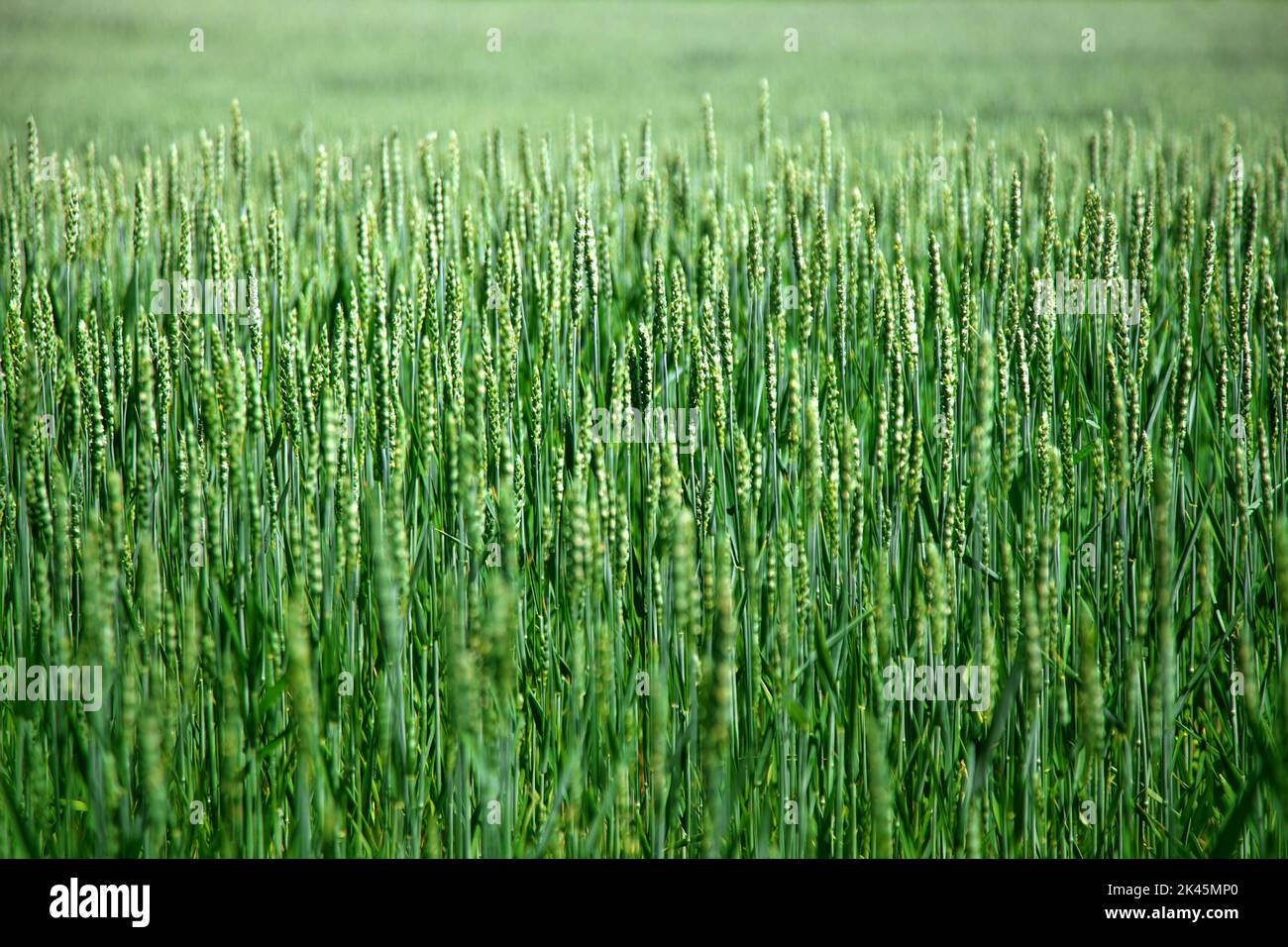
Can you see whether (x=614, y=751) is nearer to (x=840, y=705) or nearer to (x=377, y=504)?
(x=840, y=705)

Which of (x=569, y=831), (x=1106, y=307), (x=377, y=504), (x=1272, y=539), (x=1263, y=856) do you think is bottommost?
(x=1263, y=856)

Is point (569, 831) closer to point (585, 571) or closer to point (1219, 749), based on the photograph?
point (585, 571)

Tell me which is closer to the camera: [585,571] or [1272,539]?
[585,571]

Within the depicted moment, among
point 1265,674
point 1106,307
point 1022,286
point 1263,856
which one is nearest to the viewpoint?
point 1263,856

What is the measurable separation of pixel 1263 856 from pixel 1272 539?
0.45 meters

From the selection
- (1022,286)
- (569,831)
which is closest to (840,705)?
(569,831)

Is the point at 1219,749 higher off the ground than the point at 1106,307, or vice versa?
the point at 1106,307

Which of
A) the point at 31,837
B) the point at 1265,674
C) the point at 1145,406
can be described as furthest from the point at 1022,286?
the point at 31,837

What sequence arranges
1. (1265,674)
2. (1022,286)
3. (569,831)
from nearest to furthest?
(569,831) < (1265,674) < (1022,286)

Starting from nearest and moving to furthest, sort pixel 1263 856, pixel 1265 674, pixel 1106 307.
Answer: pixel 1263 856 → pixel 1265 674 → pixel 1106 307

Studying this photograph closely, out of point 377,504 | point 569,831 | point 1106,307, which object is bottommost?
point 569,831

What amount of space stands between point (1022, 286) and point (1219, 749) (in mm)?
1077

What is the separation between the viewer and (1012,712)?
1.20 meters

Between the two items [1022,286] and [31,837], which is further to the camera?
[1022,286]
